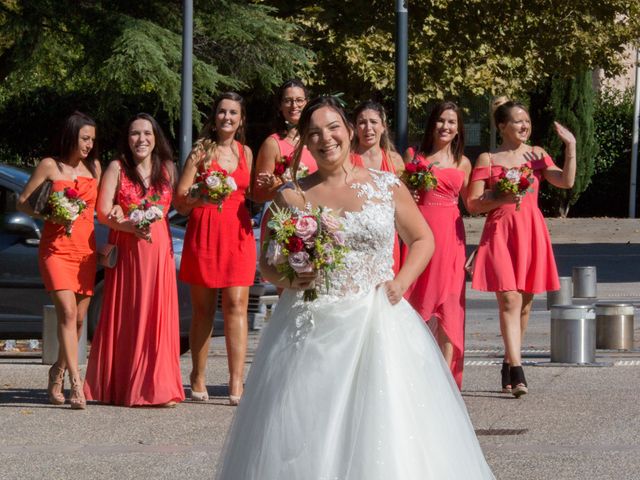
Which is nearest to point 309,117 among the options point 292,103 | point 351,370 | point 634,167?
point 351,370

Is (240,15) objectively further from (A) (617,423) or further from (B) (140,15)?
(A) (617,423)

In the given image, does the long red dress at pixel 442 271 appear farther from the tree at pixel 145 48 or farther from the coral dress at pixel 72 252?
the tree at pixel 145 48

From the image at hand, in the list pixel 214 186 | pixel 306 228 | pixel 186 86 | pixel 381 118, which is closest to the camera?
pixel 306 228

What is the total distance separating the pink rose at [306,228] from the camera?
588 centimetres

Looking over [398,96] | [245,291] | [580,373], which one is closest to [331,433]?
[245,291]

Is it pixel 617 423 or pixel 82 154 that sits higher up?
pixel 82 154

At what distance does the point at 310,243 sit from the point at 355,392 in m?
0.64

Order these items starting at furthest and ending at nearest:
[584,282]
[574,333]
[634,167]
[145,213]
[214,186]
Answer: [634,167] → [584,282] → [574,333] → [145,213] → [214,186]

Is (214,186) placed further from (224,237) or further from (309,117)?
(309,117)

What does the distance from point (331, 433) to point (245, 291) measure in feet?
14.8

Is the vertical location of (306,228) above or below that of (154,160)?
below

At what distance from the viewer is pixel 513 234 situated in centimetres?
1014

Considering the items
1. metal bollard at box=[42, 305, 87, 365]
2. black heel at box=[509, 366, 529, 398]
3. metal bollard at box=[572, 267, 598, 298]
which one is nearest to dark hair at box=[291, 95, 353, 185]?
black heel at box=[509, 366, 529, 398]

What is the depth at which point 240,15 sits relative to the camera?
2506cm
